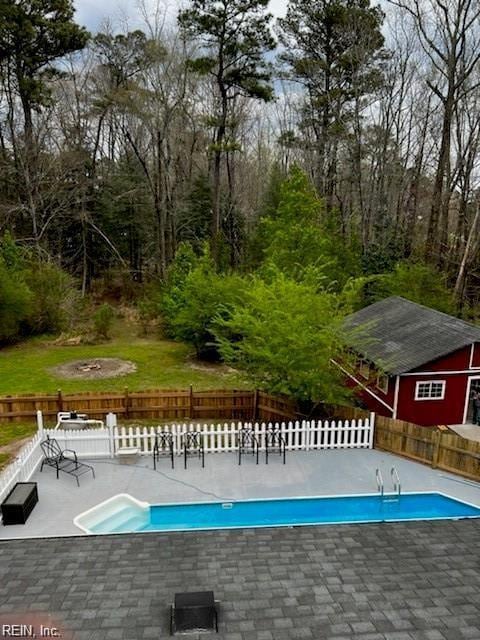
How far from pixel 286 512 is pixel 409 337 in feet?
26.1

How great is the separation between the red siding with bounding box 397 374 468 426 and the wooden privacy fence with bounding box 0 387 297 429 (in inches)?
136

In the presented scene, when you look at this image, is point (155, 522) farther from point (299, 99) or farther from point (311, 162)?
point (299, 99)

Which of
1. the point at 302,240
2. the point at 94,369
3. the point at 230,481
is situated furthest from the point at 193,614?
the point at 302,240

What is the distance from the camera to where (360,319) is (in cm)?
1755

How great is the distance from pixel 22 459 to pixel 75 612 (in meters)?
4.29

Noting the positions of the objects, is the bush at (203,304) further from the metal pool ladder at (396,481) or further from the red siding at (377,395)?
the metal pool ladder at (396,481)

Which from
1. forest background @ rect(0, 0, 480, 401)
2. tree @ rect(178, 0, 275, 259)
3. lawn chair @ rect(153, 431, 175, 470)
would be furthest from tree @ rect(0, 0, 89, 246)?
lawn chair @ rect(153, 431, 175, 470)

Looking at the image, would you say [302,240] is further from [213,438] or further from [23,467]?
[23,467]

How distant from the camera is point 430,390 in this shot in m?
13.7

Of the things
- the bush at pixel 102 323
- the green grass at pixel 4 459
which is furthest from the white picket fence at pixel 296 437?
the bush at pixel 102 323

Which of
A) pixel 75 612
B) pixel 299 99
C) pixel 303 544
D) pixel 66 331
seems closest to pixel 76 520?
pixel 75 612

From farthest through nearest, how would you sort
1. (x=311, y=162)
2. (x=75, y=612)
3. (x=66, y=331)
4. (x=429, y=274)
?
1. (x=311, y=162)
2. (x=66, y=331)
3. (x=429, y=274)
4. (x=75, y=612)

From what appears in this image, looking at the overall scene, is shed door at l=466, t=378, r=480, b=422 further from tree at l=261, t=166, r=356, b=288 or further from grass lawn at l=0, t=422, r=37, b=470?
grass lawn at l=0, t=422, r=37, b=470

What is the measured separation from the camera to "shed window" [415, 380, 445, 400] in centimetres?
1359
